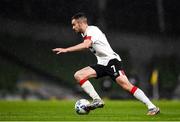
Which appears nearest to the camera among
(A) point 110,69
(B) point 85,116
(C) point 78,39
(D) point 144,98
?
(B) point 85,116

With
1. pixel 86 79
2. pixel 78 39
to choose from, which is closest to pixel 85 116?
pixel 86 79

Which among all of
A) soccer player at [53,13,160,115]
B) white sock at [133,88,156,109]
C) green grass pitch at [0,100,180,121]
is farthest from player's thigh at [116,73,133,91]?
green grass pitch at [0,100,180,121]

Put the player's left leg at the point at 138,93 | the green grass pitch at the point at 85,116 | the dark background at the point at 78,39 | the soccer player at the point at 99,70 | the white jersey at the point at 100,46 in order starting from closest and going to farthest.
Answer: the green grass pitch at the point at 85,116
the player's left leg at the point at 138,93
the soccer player at the point at 99,70
the white jersey at the point at 100,46
the dark background at the point at 78,39

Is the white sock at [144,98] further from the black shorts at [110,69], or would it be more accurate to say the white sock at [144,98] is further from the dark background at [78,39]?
the dark background at [78,39]

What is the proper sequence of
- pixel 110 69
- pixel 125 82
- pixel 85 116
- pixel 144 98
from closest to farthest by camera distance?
1. pixel 85 116
2. pixel 144 98
3. pixel 125 82
4. pixel 110 69

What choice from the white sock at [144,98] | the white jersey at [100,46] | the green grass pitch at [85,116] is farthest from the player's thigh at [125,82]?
the green grass pitch at [85,116]

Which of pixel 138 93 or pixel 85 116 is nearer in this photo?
pixel 85 116

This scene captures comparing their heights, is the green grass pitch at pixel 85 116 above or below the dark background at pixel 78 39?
below

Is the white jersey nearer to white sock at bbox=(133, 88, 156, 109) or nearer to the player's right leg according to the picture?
the player's right leg

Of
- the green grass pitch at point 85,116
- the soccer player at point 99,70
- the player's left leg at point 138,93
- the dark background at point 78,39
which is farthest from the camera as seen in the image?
the dark background at point 78,39

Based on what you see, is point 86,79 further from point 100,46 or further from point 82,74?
point 100,46

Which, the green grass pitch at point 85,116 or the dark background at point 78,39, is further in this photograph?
the dark background at point 78,39

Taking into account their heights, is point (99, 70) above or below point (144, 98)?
above

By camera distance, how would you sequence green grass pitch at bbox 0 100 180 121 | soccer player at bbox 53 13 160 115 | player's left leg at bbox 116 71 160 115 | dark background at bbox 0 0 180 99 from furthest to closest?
dark background at bbox 0 0 180 99, soccer player at bbox 53 13 160 115, player's left leg at bbox 116 71 160 115, green grass pitch at bbox 0 100 180 121
